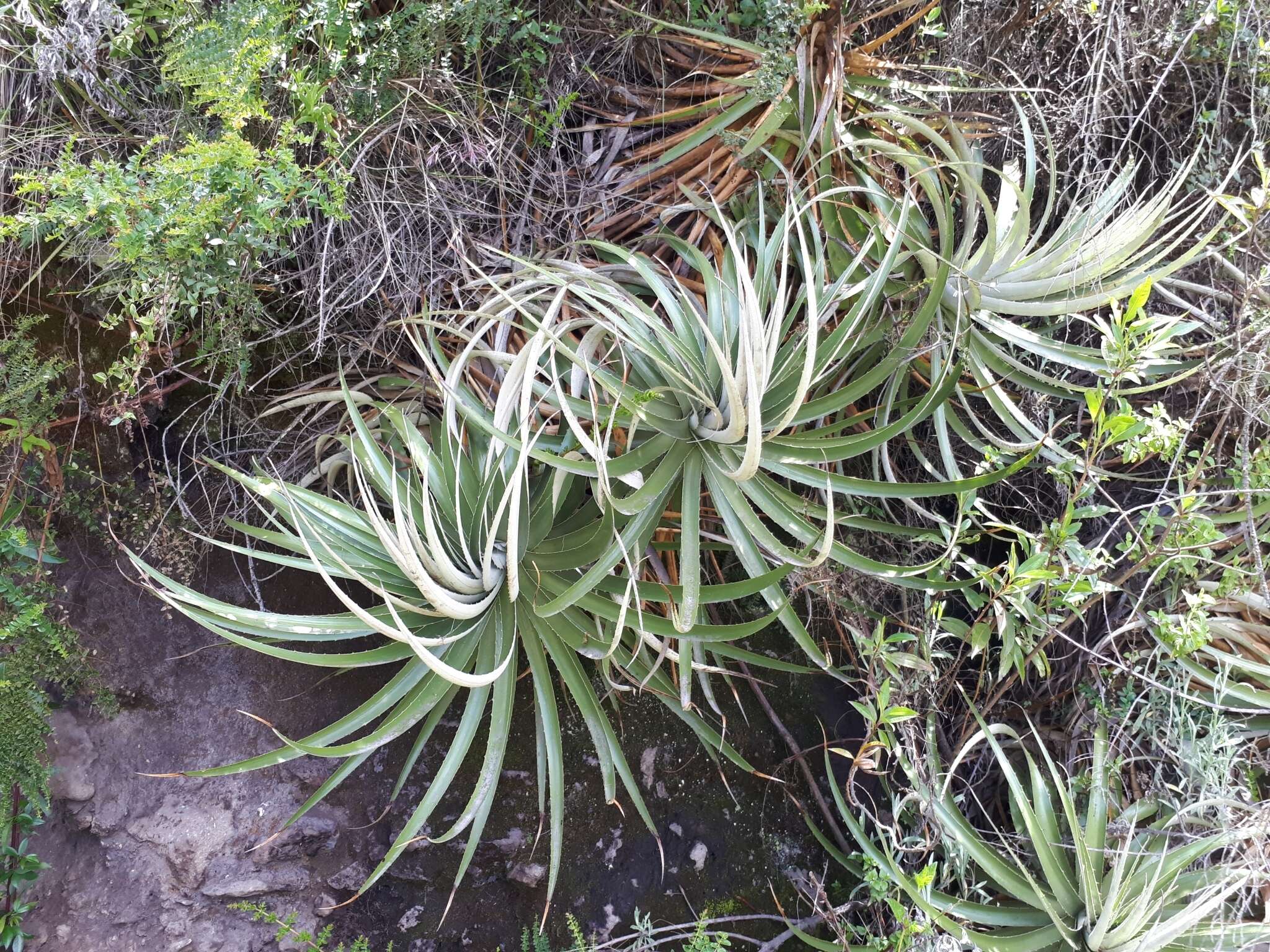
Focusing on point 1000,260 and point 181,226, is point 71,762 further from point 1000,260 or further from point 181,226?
point 1000,260

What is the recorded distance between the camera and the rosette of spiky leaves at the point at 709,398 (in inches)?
47.5

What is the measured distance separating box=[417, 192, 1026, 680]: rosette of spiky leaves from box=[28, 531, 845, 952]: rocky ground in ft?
2.18

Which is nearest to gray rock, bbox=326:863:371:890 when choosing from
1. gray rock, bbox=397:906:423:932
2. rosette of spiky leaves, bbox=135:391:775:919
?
gray rock, bbox=397:906:423:932

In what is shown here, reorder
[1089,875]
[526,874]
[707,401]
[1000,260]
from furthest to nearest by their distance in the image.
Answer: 1. [526,874]
2. [1000,260]
3. [1089,875]
4. [707,401]

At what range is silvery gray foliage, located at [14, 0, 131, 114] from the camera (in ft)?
4.88

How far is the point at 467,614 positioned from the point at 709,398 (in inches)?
20.3

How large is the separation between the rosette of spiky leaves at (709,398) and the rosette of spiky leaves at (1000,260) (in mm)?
111

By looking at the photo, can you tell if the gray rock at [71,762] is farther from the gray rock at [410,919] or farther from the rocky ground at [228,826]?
the gray rock at [410,919]

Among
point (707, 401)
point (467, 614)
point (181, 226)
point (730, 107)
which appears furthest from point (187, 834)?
point (730, 107)

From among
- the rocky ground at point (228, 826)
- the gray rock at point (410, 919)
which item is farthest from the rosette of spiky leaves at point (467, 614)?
the gray rock at point (410, 919)

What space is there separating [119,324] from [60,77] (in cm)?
48

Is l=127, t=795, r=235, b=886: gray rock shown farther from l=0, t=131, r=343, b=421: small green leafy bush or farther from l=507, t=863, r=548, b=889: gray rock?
l=0, t=131, r=343, b=421: small green leafy bush

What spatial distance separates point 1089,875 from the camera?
1.43 meters

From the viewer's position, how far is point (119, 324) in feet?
5.41
